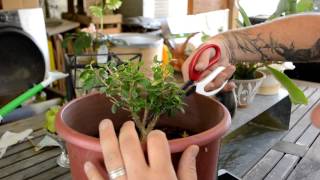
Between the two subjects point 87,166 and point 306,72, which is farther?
point 306,72

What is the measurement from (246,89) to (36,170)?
2.20ft

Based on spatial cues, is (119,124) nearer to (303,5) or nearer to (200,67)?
(200,67)

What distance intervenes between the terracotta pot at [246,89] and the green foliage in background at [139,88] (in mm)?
582

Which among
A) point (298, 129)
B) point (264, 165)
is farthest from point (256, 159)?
point (298, 129)

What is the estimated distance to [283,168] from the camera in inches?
34.5

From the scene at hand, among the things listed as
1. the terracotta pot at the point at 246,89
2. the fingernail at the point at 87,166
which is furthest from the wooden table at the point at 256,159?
the fingernail at the point at 87,166

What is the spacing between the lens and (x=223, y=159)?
0.94 meters

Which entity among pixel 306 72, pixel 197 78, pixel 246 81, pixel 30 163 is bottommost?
pixel 306 72

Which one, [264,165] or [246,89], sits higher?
[246,89]

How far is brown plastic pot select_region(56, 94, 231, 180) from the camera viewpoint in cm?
46

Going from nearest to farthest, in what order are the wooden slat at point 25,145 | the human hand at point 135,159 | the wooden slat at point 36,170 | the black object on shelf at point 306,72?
the human hand at point 135,159, the wooden slat at point 36,170, the wooden slat at point 25,145, the black object on shelf at point 306,72

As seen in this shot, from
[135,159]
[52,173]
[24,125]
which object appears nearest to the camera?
[135,159]

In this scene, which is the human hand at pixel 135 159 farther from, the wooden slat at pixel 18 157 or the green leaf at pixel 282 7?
the green leaf at pixel 282 7

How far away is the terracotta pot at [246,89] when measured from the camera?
42.8 inches
